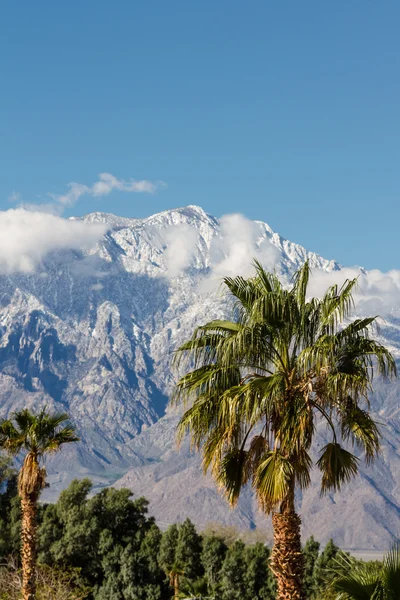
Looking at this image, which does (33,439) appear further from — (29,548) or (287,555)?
(287,555)

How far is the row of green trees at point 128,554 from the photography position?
243ft

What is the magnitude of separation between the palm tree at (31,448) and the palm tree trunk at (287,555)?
13.7m

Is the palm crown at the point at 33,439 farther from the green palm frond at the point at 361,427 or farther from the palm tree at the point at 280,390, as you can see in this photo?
the green palm frond at the point at 361,427

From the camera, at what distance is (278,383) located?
1430 cm

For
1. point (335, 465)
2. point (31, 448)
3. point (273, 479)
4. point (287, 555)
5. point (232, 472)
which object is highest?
point (31, 448)

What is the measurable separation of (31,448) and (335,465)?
47.8ft

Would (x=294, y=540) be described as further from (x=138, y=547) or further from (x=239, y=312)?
(x=138, y=547)

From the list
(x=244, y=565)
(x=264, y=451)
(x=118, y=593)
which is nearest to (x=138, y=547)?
(x=118, y=593)

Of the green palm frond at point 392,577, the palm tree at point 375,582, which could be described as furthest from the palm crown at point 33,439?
the green palm frond at point 392,577

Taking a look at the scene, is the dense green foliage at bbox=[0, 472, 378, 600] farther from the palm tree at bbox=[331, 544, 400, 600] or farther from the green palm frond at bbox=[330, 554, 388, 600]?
the palm tree at bbox=[331, 544, 400, 600]

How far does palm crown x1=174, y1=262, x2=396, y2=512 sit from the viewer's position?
46.9ft

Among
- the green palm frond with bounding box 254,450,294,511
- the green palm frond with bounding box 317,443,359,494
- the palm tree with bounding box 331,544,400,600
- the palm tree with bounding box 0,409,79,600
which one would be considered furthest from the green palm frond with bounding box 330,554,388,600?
the palm tree with bounding box 0,409,79,600

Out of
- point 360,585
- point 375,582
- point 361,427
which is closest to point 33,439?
point 361,427

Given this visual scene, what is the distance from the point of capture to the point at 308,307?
49.5ft
